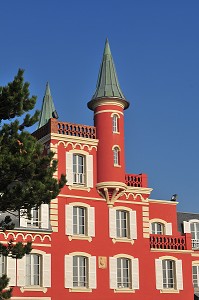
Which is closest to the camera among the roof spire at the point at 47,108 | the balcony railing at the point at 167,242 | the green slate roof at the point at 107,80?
the green slate roof at the point at 107,80

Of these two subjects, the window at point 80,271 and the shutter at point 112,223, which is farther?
the shutter at point 112,223

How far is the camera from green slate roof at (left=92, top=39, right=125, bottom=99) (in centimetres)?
4166

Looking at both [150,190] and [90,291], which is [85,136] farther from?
[90,291]

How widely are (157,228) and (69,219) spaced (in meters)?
9.45

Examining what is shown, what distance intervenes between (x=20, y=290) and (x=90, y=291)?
469 cm

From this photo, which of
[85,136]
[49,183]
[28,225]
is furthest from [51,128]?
[49,183]

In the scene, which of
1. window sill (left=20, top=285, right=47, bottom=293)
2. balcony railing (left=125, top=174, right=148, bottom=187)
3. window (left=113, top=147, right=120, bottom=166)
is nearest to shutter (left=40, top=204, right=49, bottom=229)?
window sill (left=20, top=285, right=47, bottom=293)

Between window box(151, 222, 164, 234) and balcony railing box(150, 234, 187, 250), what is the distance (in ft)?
9.49

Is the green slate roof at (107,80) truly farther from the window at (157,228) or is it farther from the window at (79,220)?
the window at (157,228)

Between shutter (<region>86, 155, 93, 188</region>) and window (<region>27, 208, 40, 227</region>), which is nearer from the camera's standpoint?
window (<region>27, 208, 40, 227</region>)

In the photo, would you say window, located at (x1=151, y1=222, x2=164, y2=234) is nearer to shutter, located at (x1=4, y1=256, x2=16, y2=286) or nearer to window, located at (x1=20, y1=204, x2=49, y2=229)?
window, located at (x1=20, y1=204, x2=49, y2=229)

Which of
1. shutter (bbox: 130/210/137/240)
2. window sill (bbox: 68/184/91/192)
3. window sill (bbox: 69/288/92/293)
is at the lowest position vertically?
window sill (bbox: 69/288/92/293)

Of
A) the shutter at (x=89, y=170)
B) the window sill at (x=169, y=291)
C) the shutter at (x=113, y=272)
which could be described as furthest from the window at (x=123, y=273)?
the shutter at (x=89, y=170)

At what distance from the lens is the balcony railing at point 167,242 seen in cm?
4184
